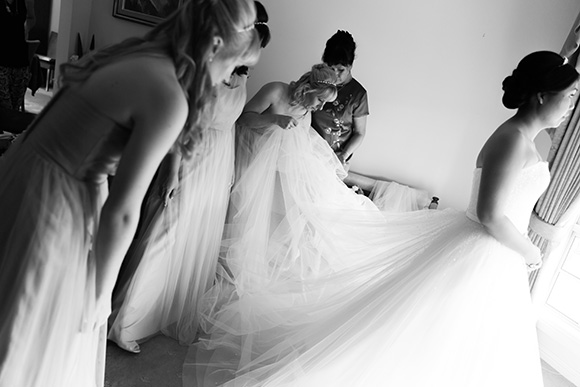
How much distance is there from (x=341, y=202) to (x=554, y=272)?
1566 millimetres

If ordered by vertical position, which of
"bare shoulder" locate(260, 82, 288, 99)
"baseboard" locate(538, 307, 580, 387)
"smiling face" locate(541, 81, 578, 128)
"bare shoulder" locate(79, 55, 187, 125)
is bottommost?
"baseboard" locate(538, 307, 580, 387)

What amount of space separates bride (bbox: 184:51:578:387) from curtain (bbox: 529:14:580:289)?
3.23 ft

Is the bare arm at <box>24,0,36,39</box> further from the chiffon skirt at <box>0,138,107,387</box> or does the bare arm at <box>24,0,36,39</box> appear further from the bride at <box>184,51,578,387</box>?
the chiffon skirt at <box>0,138,107,387</box>

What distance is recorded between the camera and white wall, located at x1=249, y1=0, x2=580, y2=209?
3.08 meters

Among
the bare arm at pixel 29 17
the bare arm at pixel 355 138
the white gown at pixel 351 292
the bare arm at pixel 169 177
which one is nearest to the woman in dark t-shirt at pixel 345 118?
the bare arm at pixel 355 138

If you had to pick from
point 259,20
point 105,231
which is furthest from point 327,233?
point 105,231

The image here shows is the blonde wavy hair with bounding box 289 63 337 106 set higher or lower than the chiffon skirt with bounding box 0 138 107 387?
higher

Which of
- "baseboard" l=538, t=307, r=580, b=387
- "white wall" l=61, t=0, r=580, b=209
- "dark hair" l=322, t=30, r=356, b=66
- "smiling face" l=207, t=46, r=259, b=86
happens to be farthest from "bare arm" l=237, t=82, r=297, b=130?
"baseboard" l=538, t=307, r=580, b=387

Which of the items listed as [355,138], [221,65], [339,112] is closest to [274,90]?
[339,112]

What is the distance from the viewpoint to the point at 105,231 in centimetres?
94

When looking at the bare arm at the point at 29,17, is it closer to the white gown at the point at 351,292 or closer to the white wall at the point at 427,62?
the white wall at the point at 427,62

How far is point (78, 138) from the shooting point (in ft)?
3.04

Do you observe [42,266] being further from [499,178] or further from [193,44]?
[499,178]

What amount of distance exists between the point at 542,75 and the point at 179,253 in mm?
1665
